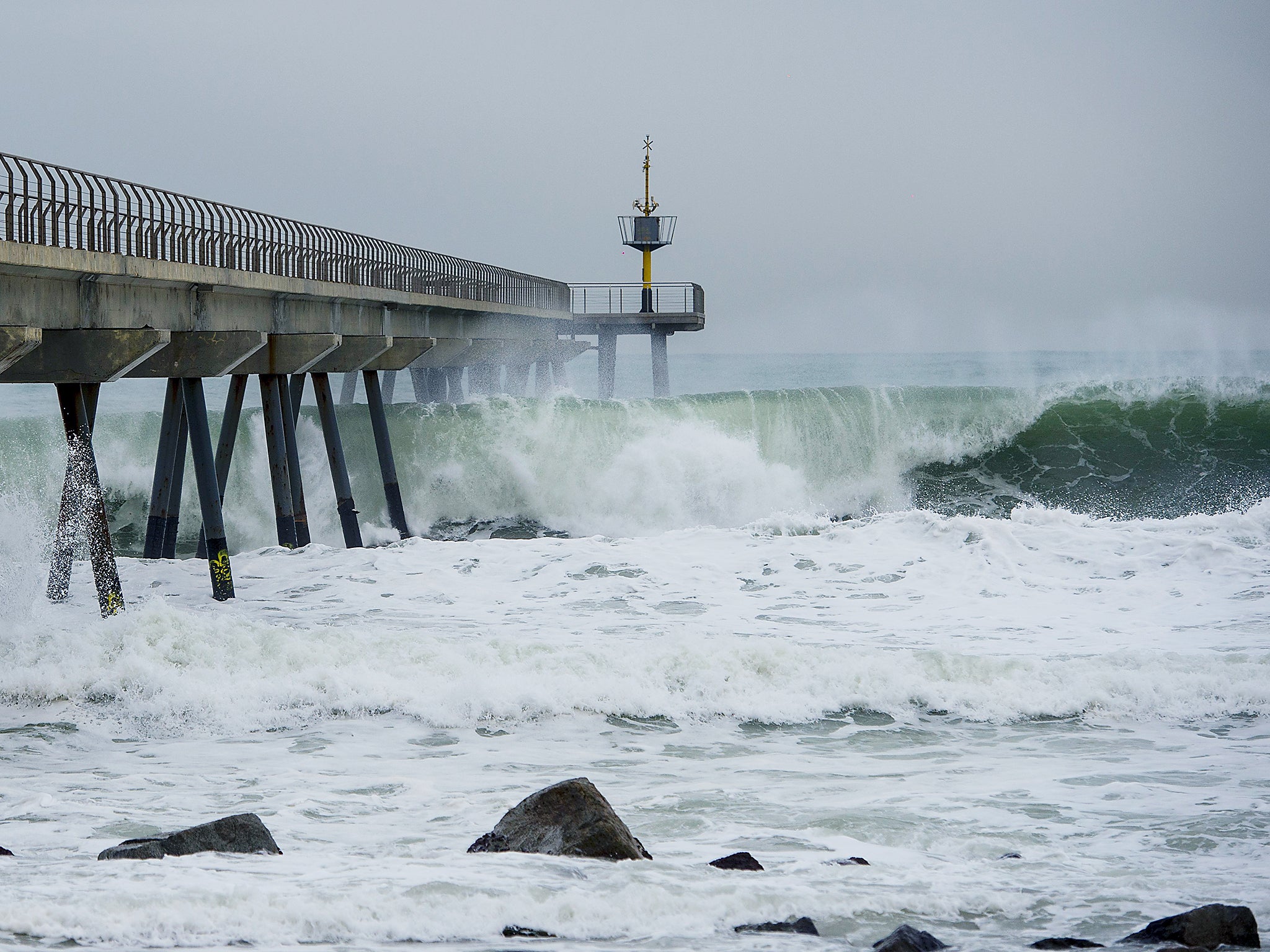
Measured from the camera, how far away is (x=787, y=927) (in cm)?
522

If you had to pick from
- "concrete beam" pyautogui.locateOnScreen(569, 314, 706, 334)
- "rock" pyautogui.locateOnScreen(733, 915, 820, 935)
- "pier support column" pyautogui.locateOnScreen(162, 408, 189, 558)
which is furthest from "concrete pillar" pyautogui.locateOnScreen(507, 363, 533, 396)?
"rock" pyautogui.locateOnScreen(733, 915, 820, 935)

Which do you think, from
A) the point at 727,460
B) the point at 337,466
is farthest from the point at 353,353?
the point at 727,460

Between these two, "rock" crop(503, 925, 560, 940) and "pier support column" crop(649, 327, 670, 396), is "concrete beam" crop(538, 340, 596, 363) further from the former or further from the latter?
"rock" crop(503, 925, 560, 940)

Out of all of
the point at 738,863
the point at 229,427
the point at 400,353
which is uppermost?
the point at 400,353

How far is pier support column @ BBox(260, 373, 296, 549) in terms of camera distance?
1902 centimetres

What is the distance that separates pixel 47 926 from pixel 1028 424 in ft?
90.6

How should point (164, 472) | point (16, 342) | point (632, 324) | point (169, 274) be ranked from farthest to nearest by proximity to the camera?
point (632, 324) < point (164, 472) < point (169, 274) < point (16, 342)

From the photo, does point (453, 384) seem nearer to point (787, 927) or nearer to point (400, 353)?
point (400, 353)

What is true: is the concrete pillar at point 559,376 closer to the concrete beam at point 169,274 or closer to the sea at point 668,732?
the concrete beam at point 169,274

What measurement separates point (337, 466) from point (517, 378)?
19729 millimetres

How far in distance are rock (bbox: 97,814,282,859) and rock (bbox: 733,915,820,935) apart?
2.27m

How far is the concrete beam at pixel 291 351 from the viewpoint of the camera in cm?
1878

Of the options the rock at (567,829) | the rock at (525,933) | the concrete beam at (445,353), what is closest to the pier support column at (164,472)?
the concrete beam at (445,353)

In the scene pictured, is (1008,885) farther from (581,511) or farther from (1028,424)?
(1028,424)
